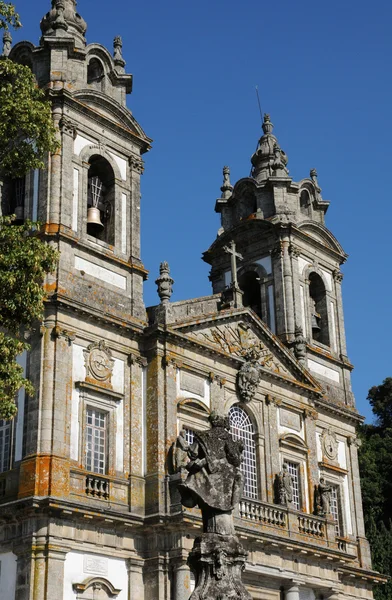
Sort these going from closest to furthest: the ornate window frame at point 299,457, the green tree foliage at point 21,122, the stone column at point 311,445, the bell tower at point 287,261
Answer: the green tree foliage at point 21,122, the ornate window frame at point 299,457, the stone column at point 311,445, the bell tower at point 287,261

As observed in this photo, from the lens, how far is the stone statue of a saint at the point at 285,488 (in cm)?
2692

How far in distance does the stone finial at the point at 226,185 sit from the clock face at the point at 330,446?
9570 millimetres

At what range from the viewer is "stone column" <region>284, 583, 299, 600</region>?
25.9 m

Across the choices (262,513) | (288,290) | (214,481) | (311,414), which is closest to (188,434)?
(262,513)

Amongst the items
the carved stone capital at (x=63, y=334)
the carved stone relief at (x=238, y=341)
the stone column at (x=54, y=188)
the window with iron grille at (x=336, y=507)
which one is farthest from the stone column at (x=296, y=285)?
the carved stone capital at (x=63, y=334)

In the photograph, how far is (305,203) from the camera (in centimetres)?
3509

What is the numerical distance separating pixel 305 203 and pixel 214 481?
2335 cm

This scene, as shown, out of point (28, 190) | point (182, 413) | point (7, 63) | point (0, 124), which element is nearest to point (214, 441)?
point (0, 124)

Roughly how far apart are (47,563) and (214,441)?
30.5 ft

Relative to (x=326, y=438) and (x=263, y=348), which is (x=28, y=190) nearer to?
(x=263, y=348)

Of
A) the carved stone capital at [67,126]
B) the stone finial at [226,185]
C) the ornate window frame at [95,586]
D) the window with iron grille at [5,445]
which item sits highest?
the stone finial at [226,185]

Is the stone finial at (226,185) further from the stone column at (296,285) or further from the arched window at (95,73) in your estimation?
the arched window at (95,73)

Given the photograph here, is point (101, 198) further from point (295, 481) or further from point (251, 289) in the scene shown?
point (295, 481)

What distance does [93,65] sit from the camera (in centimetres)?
2834
